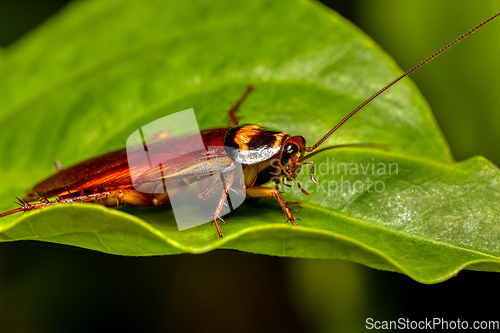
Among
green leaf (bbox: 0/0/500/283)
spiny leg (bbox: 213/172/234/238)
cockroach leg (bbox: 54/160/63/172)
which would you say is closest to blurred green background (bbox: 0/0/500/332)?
cockroach leg (bbox: 54/160/63/172)

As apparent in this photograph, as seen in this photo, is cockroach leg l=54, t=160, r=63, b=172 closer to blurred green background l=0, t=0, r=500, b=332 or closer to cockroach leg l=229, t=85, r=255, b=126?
blurred green background l=0, t=0, r=500, b=332

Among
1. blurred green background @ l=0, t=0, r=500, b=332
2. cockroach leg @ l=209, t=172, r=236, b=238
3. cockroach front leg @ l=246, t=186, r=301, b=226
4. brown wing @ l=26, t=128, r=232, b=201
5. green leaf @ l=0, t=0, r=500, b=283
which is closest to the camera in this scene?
green leaf @ l=0, t=0, r=500, b=283

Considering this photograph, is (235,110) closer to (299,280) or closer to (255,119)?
(255,119)

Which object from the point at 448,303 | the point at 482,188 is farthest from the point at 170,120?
the point at 448,303

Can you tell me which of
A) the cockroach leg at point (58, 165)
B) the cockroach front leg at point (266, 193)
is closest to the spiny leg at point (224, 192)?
the cockroach front leg at point (266, 193)

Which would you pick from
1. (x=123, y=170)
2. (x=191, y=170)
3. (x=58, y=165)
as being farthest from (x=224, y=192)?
(x=58, y=165)
